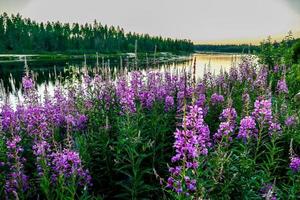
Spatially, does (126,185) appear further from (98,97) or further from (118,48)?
(118,48)

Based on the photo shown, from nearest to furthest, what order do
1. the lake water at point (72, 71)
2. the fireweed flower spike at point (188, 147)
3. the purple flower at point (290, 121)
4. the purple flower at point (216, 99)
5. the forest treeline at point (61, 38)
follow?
the fireweed flower spike at point (188, 147), the purple flower at point (290, 121), the purple flower at point (216, 99), the lake water at point (72, 71), the forest treeline at point (61, 38)

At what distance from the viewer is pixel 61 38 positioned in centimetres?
14300

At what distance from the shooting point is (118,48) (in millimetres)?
167500

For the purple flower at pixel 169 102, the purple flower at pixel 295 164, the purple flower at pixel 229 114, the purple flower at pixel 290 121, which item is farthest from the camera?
the purple flower at pixel 169 102

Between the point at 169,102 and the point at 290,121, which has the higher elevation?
the point at 169,102

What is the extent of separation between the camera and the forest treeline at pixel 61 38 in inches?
5064

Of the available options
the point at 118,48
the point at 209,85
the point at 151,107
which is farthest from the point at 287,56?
the point at 118,48

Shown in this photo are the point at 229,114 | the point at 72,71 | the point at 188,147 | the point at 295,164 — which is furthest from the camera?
the point at 72,71

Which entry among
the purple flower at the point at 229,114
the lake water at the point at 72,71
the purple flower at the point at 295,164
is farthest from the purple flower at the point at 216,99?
the purple flower at the point at 295,164

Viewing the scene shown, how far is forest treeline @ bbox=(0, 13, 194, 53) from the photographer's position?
129m

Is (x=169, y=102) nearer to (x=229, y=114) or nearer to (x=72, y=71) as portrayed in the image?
(x=229, y=114)

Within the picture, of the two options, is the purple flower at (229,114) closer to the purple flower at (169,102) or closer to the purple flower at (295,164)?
the purple flower at (295,164)

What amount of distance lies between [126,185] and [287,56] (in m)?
16.1

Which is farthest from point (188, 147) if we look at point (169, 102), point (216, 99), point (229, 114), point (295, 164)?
point (216, 99)
